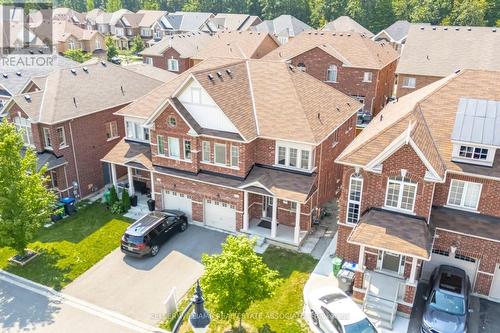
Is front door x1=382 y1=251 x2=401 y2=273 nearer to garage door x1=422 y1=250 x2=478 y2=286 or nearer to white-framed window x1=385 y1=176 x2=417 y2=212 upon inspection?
garage door x1=422 y1=250 x2=478 y2=286

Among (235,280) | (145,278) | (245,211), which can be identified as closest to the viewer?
(235,280)

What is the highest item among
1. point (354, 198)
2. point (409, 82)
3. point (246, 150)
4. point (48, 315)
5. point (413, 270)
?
point (409, 82)

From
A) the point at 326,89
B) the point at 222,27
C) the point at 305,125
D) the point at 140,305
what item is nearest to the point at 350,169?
the point at 305,125

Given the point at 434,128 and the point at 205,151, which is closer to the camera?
the point at 434,128

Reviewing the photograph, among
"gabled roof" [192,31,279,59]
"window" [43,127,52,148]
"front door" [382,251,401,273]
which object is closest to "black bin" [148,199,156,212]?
"window" [43,127,52,148]

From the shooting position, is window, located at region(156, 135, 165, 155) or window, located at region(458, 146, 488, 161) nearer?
window, located at region(458, 146, 488, 161)

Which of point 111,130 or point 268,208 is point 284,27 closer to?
point 111,130

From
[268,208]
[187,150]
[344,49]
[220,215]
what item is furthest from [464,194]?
[344,49]
